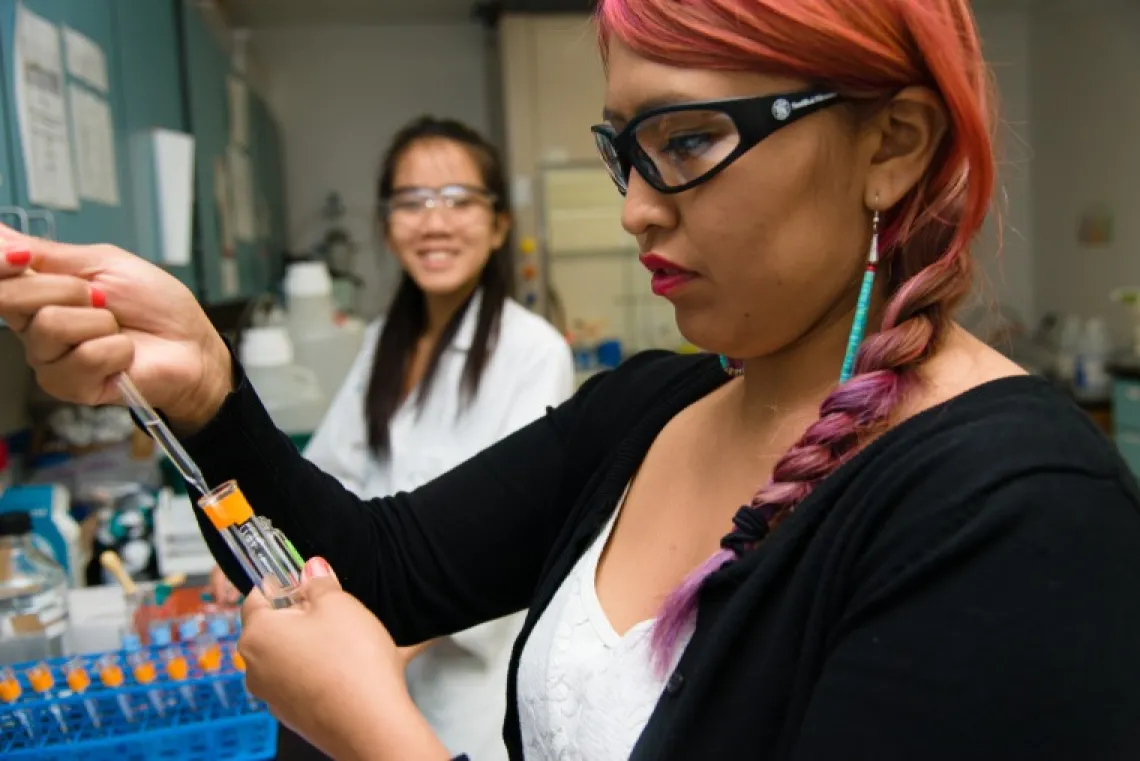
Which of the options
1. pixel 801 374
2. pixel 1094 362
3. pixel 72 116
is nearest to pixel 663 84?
pixel 801 374

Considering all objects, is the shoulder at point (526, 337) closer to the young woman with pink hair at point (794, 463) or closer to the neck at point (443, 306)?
the neck at point (443, 306)

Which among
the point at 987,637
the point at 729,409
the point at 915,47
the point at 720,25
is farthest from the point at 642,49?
the point at 987,637

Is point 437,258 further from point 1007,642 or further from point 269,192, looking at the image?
point 269,192

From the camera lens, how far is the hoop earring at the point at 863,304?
0.64 meters

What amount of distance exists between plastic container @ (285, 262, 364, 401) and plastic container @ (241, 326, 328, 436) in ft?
0.26

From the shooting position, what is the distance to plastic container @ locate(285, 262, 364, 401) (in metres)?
2.91

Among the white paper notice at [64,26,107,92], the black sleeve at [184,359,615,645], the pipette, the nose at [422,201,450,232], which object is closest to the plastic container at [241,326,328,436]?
the nose at [422,201,450,232]

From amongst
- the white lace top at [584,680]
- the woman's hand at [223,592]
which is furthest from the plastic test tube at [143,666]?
the white lace top at [584,680]

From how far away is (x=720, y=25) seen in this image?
0.59m

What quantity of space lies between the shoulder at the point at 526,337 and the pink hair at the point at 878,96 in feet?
3.51

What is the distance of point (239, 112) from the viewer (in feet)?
9.63

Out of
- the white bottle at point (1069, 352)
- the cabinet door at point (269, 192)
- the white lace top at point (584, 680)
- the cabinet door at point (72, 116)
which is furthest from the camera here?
the white bottle at point (1069, 352)

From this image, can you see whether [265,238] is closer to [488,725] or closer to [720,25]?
[488,725]

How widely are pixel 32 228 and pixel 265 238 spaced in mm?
2388
